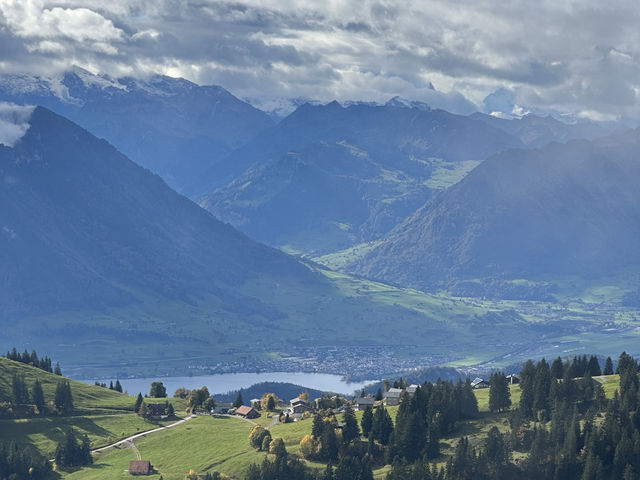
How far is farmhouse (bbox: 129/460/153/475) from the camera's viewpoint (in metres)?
194

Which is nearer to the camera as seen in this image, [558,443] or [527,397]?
[558,443]

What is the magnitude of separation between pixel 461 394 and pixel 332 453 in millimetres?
25700

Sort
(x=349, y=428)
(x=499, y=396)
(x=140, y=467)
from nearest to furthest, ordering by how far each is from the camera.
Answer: (x=349, y=428)
(x=140, y=467)
(x=499, y=396)

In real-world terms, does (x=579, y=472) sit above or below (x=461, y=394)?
below

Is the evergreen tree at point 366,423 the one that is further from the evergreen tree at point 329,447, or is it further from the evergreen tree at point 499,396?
the evergreen tree at point 499,396

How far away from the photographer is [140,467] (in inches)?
7648

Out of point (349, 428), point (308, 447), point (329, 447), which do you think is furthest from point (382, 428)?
point (308, 447)

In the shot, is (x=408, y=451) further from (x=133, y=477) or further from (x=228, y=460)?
(x=133, y=477)

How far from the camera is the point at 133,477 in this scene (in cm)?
19162

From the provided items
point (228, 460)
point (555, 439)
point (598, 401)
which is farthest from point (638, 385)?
point (228, 460)

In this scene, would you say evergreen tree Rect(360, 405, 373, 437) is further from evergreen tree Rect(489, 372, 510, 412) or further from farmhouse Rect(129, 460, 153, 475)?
farmhouse Rect(129, 460, 153, 475)

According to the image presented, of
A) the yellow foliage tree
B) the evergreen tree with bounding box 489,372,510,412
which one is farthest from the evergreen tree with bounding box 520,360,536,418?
the yellow foliage tree

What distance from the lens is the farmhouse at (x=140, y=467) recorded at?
635 ft

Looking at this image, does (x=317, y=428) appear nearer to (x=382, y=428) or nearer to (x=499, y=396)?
(x=382, y=428)
